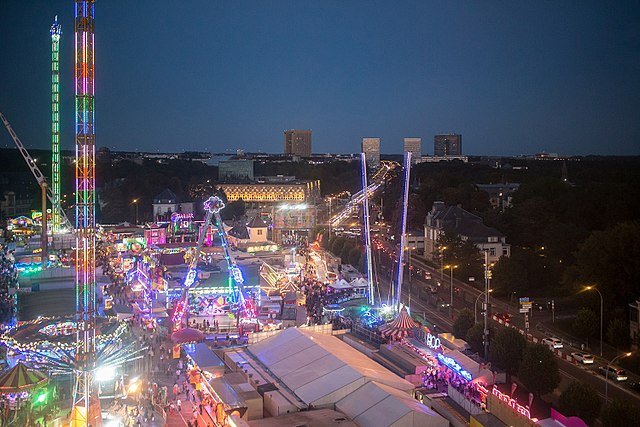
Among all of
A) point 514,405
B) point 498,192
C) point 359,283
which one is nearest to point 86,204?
point 514,405

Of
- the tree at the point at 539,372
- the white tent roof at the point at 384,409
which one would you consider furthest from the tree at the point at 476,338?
the white tent roof at the point at 384,409

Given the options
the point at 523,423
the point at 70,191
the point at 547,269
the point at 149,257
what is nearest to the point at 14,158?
the point at 70,191

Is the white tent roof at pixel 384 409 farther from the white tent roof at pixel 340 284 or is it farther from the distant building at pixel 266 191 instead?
the distant building at pixel 266 191

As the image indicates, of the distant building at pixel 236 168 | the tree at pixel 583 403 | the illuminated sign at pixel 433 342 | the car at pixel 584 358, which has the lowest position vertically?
the car at pixel 584 358

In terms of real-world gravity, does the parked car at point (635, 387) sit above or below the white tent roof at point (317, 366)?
below

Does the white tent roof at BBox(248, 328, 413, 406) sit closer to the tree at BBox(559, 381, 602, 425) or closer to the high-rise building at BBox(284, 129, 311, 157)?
the tree at BBox(559, 381, 602, 425)

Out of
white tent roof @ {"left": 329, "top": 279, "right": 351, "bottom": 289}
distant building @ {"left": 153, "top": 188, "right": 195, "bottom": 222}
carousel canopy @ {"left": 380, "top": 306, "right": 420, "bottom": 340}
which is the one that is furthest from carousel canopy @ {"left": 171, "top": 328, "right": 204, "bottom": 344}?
distant building @ {"left": 153, "top": 188, "right": 195, "bottom": 222}
